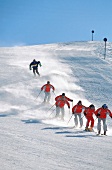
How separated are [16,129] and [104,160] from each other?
13.7ft

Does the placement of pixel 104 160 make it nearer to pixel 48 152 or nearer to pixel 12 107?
pixel 48 152

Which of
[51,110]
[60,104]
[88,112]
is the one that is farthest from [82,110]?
[88,112]

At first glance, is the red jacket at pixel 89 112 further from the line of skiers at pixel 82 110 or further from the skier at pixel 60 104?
the skier at pixel 60 104

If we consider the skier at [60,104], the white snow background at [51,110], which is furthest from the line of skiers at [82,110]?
the white snow background at [51,110]

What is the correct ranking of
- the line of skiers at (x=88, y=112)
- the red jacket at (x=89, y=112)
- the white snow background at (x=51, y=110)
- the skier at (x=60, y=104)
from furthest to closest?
1. the skier at (x=60, y=104)
2. the red jacket at (x=89, y=112)
3. the line of skiers at (x=88, y=112)
4. the white snow background at (x=51, y=110)

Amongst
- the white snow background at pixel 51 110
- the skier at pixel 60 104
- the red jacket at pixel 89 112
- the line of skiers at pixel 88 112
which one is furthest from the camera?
the skier at pixel 60 104

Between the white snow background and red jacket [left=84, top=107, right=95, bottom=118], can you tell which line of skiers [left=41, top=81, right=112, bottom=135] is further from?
the white snow background

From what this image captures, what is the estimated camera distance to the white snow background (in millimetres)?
9367

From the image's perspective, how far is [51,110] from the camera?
20.0m

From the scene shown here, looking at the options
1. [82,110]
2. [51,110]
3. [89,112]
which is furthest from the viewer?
[51,110]

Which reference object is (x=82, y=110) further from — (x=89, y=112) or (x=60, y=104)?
(x=89, y=112)

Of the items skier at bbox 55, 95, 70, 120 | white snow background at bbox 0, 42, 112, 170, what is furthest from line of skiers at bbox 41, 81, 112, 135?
white snow background at bbox 0, 42, 112, 170

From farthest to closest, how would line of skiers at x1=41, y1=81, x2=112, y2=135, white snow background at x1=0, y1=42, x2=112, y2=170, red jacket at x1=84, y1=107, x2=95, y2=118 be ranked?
red jacket at x1=84, y1=107, x2=95, y2=118, line of skiers at x1=41, y1=81, x2=112, y2=135, white snow background at x1=0, y1=42, x2=112, y2=170

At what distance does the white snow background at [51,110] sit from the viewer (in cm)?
937
